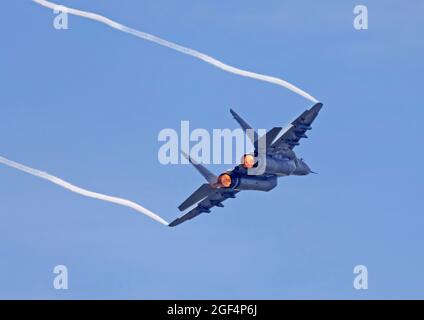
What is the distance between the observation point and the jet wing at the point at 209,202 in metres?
97.2

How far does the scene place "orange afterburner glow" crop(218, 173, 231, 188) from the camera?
9219cm

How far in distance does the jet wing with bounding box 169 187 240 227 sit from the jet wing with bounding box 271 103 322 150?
16.3 feet

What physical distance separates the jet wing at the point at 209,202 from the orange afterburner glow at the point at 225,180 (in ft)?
11.8

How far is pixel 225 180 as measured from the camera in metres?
92.3

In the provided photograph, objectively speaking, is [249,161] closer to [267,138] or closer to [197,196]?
[267,138]

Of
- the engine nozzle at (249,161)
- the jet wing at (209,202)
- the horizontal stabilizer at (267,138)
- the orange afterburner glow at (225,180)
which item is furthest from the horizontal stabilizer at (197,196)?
the horizontal stabilizer at (267,138)

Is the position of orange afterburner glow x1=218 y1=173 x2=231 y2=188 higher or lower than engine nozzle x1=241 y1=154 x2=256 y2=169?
lower

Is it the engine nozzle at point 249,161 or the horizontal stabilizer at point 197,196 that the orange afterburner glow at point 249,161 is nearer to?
the engine nozzle at point 249,161

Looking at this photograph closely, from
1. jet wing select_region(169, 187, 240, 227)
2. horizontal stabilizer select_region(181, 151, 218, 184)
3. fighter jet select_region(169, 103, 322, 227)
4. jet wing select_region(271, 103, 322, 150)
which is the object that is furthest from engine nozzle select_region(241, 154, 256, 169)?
jet wing select_region(169, 187, 240, 227)

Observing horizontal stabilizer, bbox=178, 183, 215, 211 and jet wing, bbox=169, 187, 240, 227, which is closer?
jet wing, bbox=169, 187, 240, 227

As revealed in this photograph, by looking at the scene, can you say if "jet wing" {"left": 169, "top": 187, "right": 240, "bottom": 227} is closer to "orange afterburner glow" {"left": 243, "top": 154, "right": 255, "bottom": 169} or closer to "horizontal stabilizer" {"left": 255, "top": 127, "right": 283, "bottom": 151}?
"orange afterburner glow" {"left": 243, "top": 154, "right": 255, "bottom": 169}

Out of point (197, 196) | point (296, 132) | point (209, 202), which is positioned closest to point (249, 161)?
point (296, 132)

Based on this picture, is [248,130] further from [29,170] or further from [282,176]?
[29,170]
